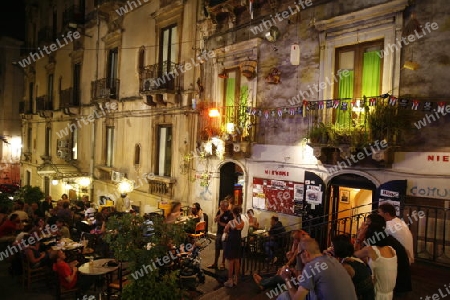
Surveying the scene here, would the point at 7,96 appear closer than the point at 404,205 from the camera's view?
No

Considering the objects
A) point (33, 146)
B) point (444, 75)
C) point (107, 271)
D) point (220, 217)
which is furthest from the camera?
point (33, 146)

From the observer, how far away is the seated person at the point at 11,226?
1176 centimetres

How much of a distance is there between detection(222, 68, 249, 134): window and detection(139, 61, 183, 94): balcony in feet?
8.71

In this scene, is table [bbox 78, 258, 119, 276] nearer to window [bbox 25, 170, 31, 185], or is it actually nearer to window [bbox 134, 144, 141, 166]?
window [bbox 134, 144, 141, 166]

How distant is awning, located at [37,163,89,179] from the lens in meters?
20.4

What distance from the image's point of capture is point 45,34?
25828 mm

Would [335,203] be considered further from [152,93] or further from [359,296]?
[152,93]

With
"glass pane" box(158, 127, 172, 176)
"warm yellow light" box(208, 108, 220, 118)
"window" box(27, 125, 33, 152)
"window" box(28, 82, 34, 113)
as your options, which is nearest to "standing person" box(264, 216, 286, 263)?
"warm yellow light" box(208, 108, 220, 118)

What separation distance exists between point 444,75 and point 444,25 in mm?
1191

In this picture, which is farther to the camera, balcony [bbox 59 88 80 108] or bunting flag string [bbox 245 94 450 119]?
balcony [bbox 59 88 80 108]

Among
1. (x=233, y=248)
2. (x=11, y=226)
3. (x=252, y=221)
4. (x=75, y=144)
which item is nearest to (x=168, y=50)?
→ (x=252, y=221)

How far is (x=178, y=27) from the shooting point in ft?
47.2

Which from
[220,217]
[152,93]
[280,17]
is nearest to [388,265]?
[220,217]

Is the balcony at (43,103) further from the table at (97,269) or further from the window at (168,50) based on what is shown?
the table at (97,269)
